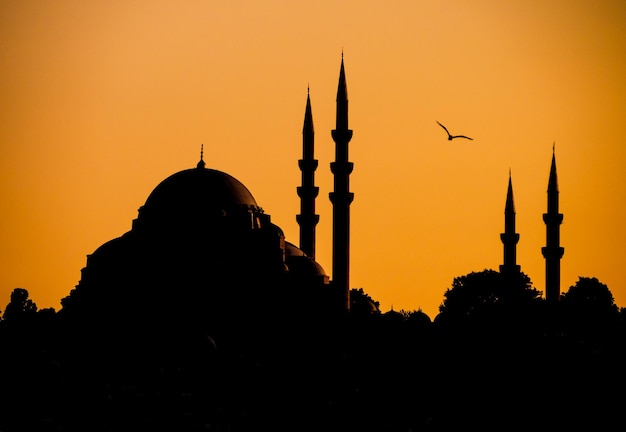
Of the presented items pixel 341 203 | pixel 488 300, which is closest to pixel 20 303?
pixel 488 300

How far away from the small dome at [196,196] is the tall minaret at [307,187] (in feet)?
6.02

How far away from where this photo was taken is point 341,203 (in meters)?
60.8

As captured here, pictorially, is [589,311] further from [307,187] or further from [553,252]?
[307,187]

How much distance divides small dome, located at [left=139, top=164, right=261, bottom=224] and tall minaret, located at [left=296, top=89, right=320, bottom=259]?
6.02 ft

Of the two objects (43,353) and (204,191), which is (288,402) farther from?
(204,191)

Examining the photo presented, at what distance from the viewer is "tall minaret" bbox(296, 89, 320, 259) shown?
2559 inches

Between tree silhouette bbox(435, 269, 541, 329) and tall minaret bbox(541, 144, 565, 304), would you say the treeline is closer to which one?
tree silhouette bbox(435, 269, 541, 329)

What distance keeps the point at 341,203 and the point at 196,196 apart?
5590 mm

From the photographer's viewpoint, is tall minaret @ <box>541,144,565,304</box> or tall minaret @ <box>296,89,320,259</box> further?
tall minaret @ <box>541,144,565,304</box>

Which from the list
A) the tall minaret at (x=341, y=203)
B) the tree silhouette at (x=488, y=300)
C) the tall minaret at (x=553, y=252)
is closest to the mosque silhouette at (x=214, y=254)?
the tall minaret at (x=341, y=203)

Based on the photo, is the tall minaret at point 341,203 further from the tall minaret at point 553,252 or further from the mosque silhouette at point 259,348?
the tall minaret at point 553,252

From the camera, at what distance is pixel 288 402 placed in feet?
156

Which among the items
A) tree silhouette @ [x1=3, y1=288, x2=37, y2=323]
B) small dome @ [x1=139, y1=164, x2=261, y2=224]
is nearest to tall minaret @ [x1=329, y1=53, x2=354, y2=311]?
small dome @ [x1=139, y1=164, x2=261, y2=224]

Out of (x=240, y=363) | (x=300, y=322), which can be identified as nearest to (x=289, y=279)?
(x=300, y=322)
